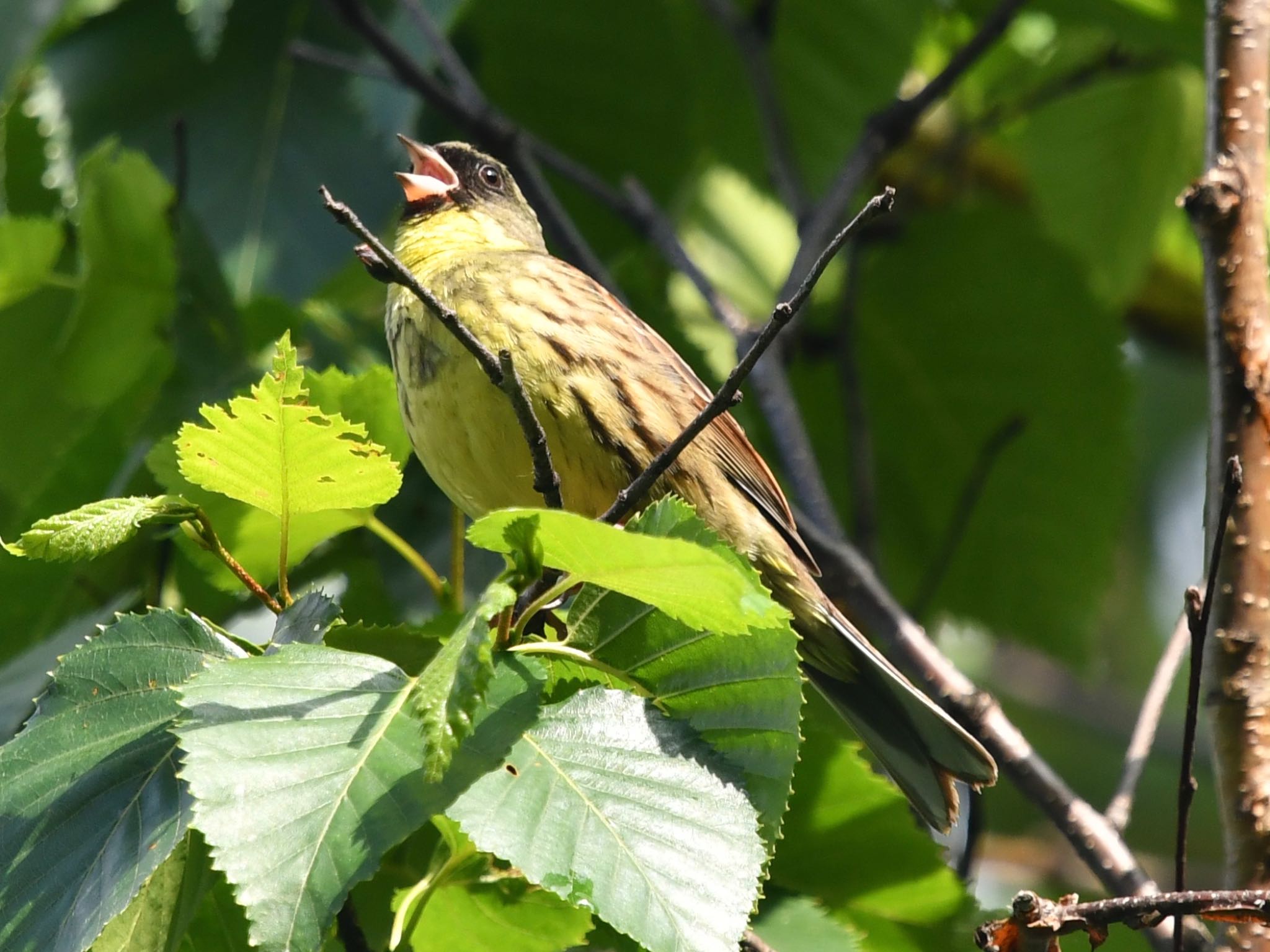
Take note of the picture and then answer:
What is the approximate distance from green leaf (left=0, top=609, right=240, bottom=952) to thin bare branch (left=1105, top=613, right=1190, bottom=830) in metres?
1.60

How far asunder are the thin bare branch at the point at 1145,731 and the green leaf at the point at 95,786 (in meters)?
1.60

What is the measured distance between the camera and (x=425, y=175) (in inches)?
150

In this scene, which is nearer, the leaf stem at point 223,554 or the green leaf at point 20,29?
the leaf stem at point 223,554

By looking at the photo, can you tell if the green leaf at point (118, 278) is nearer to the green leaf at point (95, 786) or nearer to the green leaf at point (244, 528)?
the green leaf at point (244, 528)

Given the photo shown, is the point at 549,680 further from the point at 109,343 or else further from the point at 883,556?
the point at 883,556

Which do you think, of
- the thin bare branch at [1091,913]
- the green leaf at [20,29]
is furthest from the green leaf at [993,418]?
the green leaf at [20,29]

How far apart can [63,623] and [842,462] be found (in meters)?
2.42

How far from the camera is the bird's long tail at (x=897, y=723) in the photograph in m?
2.94

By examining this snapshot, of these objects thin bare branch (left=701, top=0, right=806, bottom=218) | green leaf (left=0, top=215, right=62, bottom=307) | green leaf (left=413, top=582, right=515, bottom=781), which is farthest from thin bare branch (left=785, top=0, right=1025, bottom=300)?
green leaf (left=413, top=582, right=515, bottom=781)

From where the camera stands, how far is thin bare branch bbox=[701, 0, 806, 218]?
13.0 feet

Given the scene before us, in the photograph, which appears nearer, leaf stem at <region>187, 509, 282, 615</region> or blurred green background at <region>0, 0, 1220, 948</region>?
leaf stem at <region>187, 509, 282, 615</region>

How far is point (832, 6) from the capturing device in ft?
14.2

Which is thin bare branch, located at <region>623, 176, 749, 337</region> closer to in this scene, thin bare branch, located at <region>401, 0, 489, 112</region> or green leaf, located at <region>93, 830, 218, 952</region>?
thin bare branch, located at <region>401, 0, 489, 112</region>

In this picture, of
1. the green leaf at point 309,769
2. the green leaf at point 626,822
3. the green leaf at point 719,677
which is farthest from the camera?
the green leaf at point 719,677
